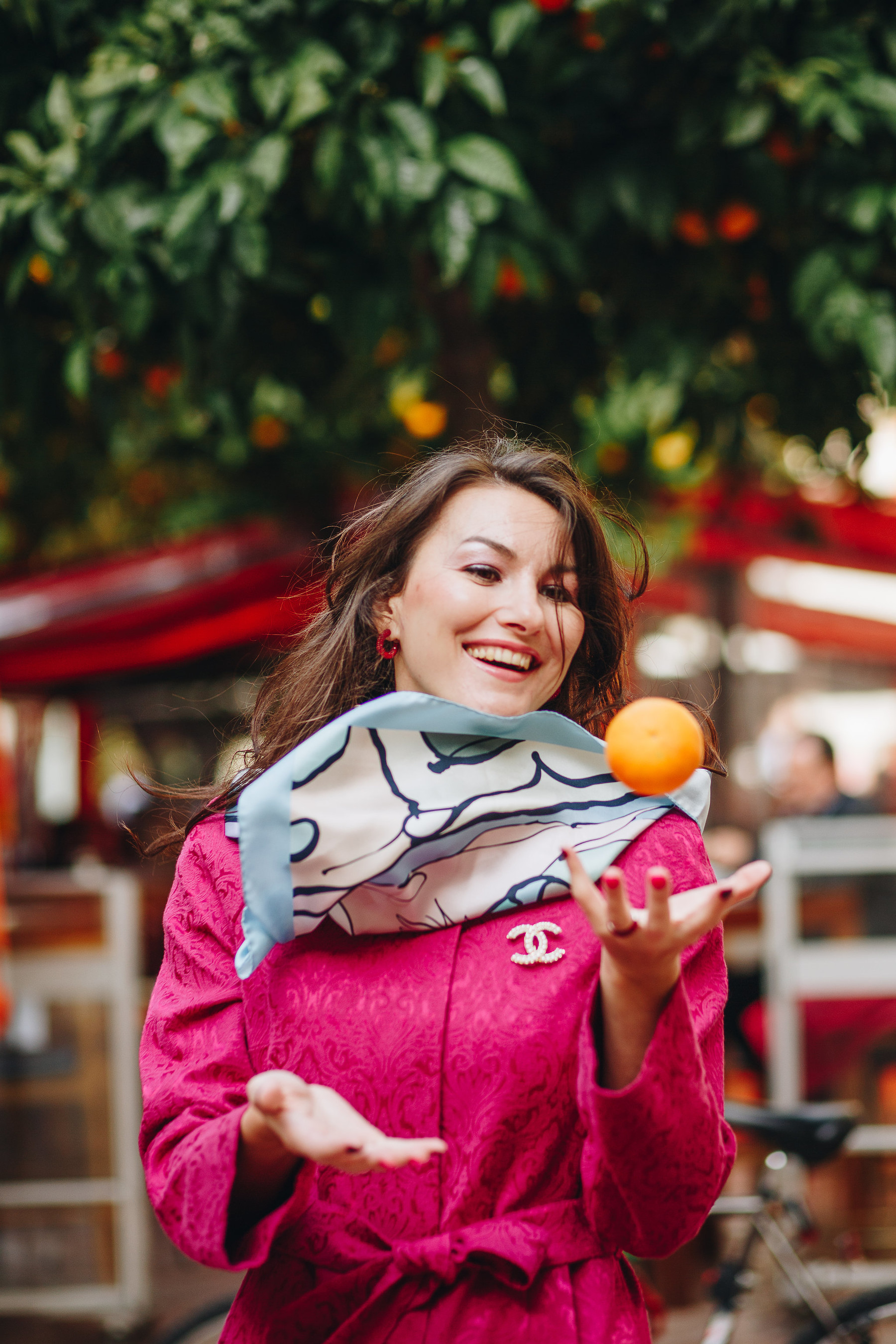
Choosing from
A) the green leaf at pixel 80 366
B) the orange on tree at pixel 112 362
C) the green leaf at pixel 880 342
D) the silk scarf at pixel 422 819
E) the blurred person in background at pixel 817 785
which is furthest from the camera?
the blurred person in background at pixel 817 785

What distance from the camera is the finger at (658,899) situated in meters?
1.01

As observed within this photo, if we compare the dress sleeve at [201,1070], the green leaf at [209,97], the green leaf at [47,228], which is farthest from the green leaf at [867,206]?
the dress sleeve at [201,1070]

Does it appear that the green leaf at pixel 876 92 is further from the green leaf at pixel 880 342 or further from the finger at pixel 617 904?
the finger at pixel 617 904

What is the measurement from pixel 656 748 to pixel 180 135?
173 cm

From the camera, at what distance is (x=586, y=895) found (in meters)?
1.05

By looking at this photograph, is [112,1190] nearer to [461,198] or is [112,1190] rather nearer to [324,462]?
[324,462]

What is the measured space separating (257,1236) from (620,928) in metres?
0.49

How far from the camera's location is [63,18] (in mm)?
2418

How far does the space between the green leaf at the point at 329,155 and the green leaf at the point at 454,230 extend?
211mm


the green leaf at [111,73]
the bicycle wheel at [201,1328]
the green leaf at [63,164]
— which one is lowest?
the bicycle wheel at [201,1328]

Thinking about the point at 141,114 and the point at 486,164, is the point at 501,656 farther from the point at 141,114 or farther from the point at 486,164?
the point at 141,114

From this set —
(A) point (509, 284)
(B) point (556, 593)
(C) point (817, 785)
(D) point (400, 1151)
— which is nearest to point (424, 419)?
(A) point (509, 284)

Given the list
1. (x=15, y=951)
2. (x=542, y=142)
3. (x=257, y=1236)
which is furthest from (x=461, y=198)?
(x=15, y=951)

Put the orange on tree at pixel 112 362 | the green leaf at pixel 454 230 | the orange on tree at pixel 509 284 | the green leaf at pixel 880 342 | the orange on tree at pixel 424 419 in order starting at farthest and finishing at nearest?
the orange on tree at pixel 424 419 < the orange on tree at pixel 112 362 < the orange on tree at pixel 509 284 < the green leaf at pixel 880 342 < the green leaf at pixel 454 230
